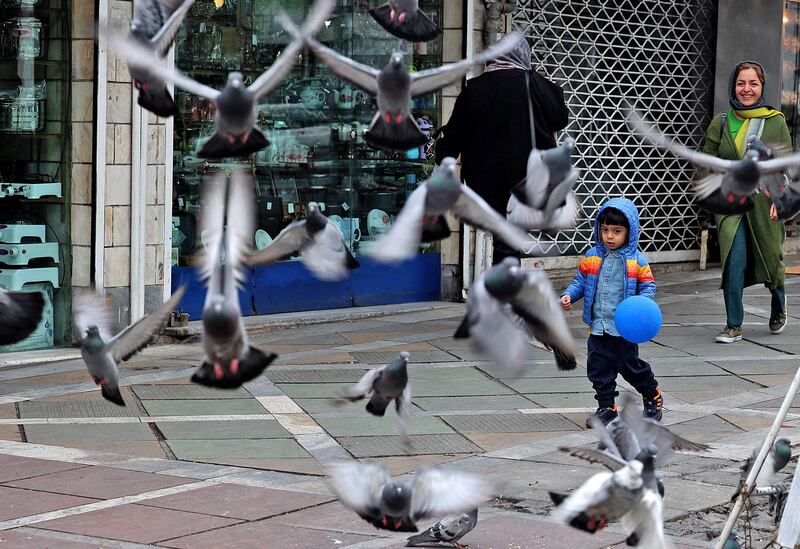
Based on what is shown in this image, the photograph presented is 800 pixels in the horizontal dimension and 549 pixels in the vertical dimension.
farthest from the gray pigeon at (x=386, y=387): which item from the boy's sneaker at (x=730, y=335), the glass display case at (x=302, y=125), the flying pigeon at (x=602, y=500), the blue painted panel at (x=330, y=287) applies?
the boy's sneaker at (x=730, y=335)

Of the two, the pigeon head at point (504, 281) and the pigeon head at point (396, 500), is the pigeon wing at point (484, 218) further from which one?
the pigeon head at point (396, 500)

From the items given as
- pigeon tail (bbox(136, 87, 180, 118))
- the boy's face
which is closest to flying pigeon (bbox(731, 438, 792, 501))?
the boy's face

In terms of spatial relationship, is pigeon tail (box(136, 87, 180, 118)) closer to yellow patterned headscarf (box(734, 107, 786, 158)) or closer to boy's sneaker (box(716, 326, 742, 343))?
yellow patterned headscarf (box(734, 107, 786, 158))

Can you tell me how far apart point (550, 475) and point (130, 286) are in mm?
4368

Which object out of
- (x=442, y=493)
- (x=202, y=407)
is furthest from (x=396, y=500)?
(x=202, y=407)

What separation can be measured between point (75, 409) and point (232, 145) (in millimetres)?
5383

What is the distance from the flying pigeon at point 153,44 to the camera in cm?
200

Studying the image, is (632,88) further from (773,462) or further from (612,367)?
(773,462)

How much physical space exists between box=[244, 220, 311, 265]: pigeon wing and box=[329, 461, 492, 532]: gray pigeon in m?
0.55

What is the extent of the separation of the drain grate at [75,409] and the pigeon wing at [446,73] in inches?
202

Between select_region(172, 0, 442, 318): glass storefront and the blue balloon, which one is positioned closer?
the blue balloon

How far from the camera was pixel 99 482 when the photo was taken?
551cm

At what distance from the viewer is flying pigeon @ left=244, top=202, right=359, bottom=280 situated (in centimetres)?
228

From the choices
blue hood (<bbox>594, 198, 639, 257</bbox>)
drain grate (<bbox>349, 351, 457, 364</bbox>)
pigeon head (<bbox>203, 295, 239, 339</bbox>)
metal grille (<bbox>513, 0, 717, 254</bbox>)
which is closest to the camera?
pigeon head (<bbox>203, 295, 239, 339</bbox>)
